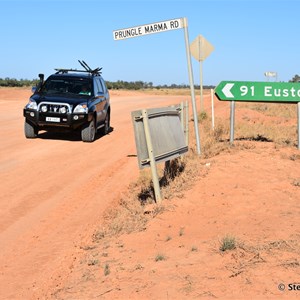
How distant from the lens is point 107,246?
5.75 metres

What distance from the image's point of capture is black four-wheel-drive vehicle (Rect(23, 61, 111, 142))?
546 inches

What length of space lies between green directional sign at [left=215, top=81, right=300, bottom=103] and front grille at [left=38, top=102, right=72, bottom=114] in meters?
4.62

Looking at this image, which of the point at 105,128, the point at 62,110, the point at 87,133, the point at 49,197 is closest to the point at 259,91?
the point at 49,197

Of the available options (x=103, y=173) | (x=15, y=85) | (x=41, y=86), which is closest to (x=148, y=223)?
(x=103, y=173)

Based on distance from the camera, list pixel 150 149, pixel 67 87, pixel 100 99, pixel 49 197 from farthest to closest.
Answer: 1. pixel 100 99
2. pixel 67 87
3. pixel 49 197
4. pixel 150 149

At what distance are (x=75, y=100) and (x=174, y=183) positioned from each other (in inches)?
270

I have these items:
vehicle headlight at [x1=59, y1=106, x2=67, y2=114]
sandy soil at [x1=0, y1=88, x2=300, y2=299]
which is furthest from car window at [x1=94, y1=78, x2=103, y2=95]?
sandy soil at [x1=0, y1=88, x2=300, y2=299]

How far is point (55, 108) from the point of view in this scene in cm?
1388

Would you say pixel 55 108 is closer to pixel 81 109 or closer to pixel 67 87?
pixel 81 109

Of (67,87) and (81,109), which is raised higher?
(67,87)

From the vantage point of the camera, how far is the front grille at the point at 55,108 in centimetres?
1383

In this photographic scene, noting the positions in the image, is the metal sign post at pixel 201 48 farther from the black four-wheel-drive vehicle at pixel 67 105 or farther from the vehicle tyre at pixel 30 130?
the vehicle tyre at pixel 30 130

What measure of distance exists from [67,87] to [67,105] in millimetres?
1265

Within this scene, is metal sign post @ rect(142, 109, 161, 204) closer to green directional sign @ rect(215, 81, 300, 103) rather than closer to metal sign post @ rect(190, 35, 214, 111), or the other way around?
green directional sign @ rect(215, 81, 300, 103)
